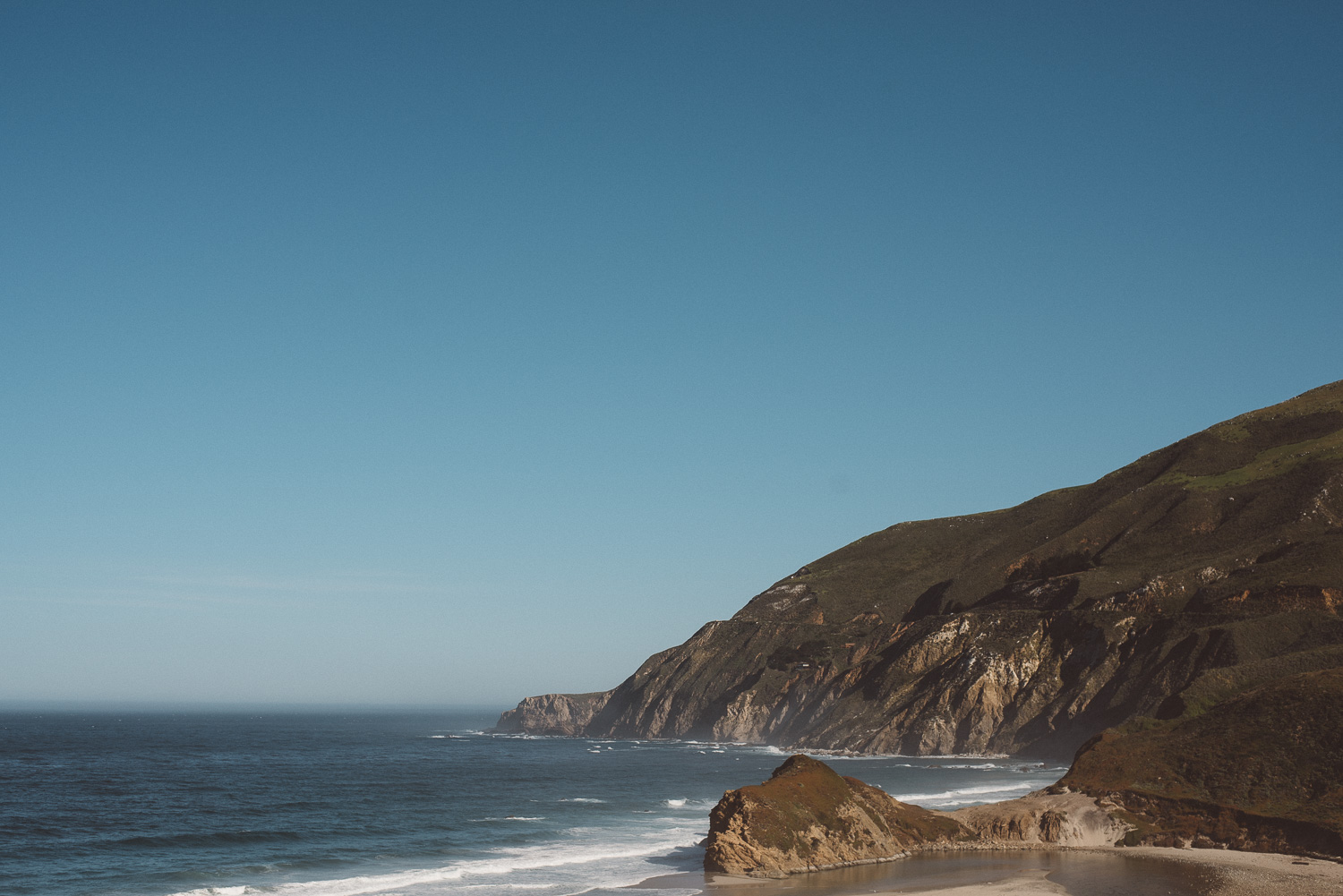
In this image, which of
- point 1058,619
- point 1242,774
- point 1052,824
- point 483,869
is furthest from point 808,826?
point 1058,619

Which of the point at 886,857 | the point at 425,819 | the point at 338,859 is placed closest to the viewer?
the point at 886,857

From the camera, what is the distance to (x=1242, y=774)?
49938 millimetres

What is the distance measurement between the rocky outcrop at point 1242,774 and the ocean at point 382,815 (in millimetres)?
15592

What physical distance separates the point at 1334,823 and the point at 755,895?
2519 cm

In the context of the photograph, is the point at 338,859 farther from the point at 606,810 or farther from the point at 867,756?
the point at 867,756

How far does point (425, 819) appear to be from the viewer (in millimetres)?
67562

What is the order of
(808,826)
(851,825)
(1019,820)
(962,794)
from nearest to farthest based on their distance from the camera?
(808,826) < (851,825) < (1019,820) < (962,794)

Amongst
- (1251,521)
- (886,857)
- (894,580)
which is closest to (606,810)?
(886,857)

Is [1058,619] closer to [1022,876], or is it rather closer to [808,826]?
[808,826]

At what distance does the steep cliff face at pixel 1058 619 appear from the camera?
3856 inches

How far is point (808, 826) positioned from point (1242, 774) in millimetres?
21613

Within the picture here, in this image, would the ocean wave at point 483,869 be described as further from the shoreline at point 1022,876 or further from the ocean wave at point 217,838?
the ocean wave at point 217,838

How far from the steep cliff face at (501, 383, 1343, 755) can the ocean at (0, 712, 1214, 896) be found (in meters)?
10.5

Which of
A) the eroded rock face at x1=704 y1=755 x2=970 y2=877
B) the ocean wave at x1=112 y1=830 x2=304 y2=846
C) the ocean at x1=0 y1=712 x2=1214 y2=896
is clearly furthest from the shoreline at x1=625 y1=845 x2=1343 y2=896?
the ocean wave at x1=112 y1=830 x2=304 y2=846
